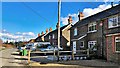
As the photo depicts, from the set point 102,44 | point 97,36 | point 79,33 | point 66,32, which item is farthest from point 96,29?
point 66,32

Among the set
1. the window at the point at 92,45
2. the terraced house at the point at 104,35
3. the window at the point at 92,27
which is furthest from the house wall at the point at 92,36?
the window at the point at 92,27

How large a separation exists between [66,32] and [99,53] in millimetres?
28493

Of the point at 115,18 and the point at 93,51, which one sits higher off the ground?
the point at 115,18

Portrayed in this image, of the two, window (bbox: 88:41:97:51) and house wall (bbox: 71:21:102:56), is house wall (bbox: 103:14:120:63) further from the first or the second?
window (bbox: 88:41:97:51)

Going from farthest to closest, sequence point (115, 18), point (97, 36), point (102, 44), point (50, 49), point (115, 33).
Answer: point (50, 49) < point (97, 36) < point (102, 44) < point (115, 18) < point (115, 33)

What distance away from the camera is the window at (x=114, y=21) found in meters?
22.2

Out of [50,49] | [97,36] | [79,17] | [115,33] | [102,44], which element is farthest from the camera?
[79,17]

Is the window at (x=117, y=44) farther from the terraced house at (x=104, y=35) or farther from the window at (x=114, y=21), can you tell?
the window at (x=114, y=21)

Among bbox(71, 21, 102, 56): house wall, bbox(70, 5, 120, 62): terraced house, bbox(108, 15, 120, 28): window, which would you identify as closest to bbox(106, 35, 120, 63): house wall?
bbox(70, 5, 120, 62): terraced house

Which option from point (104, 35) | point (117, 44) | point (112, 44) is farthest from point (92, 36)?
point (117, 44)

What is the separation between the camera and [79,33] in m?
35.0

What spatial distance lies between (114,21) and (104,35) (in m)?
2.62

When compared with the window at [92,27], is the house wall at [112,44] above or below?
below

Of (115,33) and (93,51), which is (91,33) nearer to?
(93,51)
